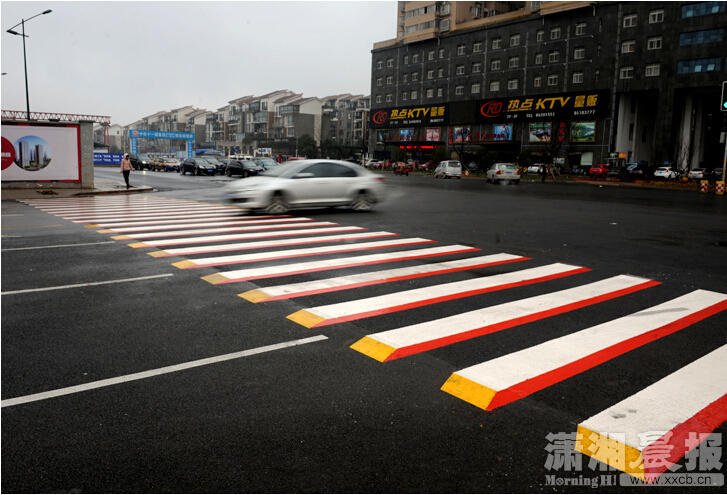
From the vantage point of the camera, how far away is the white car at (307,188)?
1462 cm

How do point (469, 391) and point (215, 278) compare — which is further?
point (215, 278)

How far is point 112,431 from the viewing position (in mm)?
3254

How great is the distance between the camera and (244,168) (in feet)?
129

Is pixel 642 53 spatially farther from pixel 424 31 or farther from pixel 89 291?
pixel 89 291

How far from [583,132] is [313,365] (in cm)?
6393

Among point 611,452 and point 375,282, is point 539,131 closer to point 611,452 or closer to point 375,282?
point 375,282

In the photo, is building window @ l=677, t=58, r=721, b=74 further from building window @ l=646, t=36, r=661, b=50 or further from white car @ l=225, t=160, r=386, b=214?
white car @ l=225, t=160, r=386, b=214

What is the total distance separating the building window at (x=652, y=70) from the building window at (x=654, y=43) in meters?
1.74

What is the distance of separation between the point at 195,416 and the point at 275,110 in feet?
Result: 429

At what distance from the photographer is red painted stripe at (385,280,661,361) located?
4621 millimetres

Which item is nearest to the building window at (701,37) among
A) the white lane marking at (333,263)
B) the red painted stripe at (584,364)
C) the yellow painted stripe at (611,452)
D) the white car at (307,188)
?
the white car at (307,188)

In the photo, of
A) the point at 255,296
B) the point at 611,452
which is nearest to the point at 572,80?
the point at 255,296

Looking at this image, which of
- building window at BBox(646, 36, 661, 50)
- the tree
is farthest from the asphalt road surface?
the tree

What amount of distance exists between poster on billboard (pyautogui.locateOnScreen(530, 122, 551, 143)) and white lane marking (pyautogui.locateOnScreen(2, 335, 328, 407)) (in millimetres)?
63524
